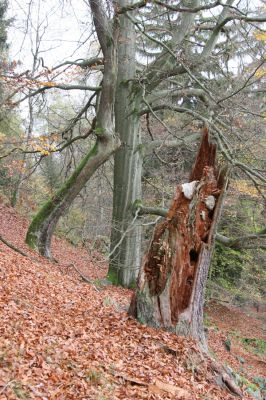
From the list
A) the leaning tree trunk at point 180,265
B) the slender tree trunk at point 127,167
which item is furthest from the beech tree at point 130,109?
the leaning tree trunk at point 180,265

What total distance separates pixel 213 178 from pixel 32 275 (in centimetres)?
397

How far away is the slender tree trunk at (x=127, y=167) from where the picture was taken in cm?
1134

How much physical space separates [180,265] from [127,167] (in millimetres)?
5856

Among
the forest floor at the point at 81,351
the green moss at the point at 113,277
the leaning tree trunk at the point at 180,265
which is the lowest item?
the green moss at the point at 113,277

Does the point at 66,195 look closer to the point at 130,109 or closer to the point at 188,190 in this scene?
the point at 130,109

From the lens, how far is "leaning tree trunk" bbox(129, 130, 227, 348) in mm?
5902

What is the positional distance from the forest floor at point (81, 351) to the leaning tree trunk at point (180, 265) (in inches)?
10.4

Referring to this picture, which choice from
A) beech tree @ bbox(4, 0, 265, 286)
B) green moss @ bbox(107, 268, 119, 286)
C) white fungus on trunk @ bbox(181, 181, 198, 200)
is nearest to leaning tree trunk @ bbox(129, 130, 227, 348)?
white fungus on trunk @ bbox(181, 181, 198, 200)

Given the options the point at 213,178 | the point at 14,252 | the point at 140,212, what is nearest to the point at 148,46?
the point at 140,212

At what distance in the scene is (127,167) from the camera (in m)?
11.5

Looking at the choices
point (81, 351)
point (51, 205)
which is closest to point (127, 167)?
point (51, 205)

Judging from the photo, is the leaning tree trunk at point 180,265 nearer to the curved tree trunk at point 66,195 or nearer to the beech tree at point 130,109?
the beech tree at point 130,109

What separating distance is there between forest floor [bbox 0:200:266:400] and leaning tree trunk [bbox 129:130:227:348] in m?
0.26

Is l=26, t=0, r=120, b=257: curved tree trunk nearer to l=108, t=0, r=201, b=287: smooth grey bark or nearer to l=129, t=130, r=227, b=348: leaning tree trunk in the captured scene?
l=108, t=0, r=201, b=287: smooth grey bark
